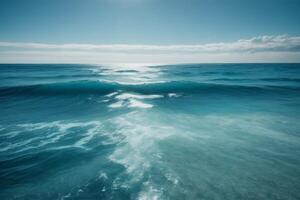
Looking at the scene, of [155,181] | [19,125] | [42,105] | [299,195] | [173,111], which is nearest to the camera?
[299,195]

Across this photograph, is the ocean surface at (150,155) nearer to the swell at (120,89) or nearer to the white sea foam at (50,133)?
the white sea foam at (50,133)

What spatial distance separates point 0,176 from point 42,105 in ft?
32.0

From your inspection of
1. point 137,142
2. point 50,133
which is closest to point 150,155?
point 137,142

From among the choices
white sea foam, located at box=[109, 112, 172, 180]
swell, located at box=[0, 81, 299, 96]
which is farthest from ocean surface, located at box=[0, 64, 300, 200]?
swell, located at box=[0, 81, 299, 96]

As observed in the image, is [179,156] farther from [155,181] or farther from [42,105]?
[42,105]

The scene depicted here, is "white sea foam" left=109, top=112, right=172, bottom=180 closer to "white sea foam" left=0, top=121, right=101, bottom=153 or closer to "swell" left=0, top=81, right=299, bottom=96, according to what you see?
"white sea foam" left=0, top=121, right=101, bottom=153

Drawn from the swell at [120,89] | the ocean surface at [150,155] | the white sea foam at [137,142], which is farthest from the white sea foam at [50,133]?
the swell at [120,89]

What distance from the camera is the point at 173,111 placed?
11.5 metres

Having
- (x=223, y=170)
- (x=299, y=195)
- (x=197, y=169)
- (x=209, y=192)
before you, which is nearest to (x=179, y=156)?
(x=197, y=169)

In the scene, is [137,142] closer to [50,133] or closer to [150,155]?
[150,155]

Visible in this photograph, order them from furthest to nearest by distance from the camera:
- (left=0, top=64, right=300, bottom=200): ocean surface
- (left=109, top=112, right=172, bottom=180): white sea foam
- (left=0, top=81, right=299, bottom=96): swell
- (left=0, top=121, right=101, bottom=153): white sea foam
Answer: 1. (left=0, top=81, right=299, bottom=96): swell
2. (left=0, top=121, right=101, bottom=153): white sea foam
3. (left=109, top=112, right=172, bottom=180): white sea foam
4. (left=0, top=64, right=300, bottom=200): ocean surface

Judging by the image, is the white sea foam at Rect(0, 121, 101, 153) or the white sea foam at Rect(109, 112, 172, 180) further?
the white sea foam at Rect(0, 121, 101, 153)

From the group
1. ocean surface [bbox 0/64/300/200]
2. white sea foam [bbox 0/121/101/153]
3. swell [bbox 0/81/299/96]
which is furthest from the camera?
swell [bbox 0/81/299/96]

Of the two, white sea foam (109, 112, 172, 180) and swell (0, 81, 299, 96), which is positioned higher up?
swell (0, 81, 299, 96)
